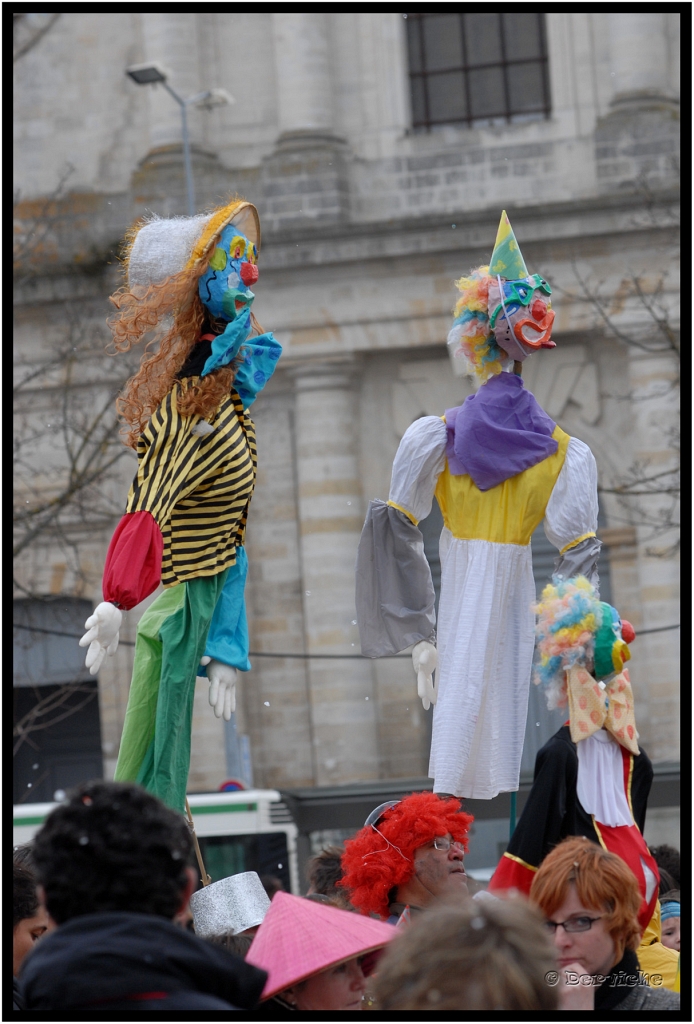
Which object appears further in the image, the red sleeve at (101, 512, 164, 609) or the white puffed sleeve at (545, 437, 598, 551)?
the white puffed sleeve at (545, 437, 598, 551)

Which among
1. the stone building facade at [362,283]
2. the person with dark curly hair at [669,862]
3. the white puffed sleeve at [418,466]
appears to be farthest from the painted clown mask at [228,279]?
the stone building facade at [362,283]

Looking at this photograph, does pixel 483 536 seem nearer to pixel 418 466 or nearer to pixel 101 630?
pixel 418 466

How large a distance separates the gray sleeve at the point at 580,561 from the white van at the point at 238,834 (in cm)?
788

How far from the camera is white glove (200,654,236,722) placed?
351 centimetres

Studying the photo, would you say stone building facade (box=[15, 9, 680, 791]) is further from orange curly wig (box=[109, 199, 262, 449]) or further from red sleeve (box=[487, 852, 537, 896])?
red sleeve (box=[487, 852, 537, 896])

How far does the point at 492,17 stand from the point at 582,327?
3239 millimetres

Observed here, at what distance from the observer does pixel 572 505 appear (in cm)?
373

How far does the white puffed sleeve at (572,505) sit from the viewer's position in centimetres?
373

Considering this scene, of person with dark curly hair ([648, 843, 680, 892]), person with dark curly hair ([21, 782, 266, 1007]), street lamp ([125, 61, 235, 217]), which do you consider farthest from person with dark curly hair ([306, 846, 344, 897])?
street lamp ([125, 61, 235, 217])

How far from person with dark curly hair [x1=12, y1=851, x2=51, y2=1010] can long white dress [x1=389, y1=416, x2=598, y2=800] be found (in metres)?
1.01

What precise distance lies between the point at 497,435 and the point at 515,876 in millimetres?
1096

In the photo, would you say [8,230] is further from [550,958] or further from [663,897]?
[663,897]

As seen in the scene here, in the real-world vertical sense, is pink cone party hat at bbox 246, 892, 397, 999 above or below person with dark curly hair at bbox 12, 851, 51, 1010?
above

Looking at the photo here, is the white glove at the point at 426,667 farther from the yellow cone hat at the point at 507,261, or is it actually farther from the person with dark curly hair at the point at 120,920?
the person with dark curly hair at the point at 120,920
